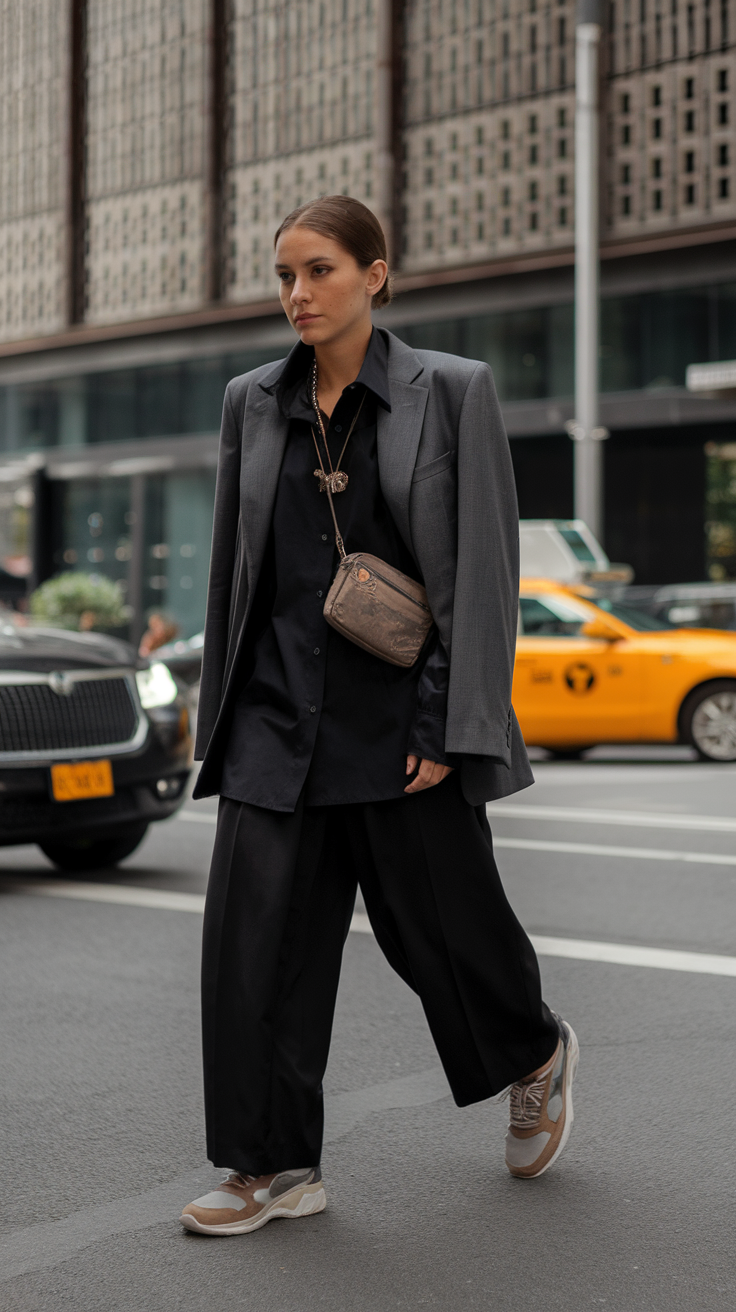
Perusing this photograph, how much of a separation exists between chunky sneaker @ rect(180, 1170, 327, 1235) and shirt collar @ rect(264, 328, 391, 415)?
156cm

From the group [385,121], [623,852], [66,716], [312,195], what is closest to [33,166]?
[312,195]

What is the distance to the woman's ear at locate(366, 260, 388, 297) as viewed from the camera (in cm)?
326

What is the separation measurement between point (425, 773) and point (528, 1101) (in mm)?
790

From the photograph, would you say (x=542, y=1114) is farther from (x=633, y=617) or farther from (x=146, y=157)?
(x=146, y=157)

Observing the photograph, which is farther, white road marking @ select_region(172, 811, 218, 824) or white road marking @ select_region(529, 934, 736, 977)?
white road marking @ select_region(172, 811, 218, 824)

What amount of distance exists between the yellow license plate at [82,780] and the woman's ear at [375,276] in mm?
4312

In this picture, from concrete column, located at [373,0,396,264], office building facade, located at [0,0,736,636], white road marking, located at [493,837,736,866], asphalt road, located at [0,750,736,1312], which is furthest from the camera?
concrete column, located at [373,0,396,264]

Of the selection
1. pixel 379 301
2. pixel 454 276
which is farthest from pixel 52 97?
pixel 379 301

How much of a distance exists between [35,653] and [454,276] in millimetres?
22992

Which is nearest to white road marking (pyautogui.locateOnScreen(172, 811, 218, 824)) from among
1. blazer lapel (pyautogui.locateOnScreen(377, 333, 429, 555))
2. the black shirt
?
the black shirt

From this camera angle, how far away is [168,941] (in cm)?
619

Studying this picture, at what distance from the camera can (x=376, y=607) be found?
3.14 meters

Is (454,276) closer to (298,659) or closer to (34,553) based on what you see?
(34,553)

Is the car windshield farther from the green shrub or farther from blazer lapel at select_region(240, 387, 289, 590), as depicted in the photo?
the green shrub
